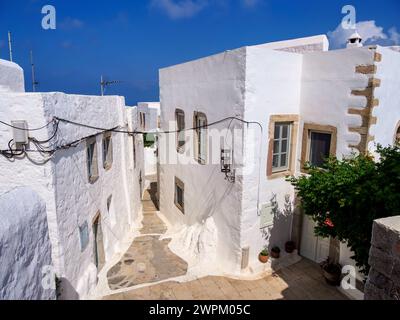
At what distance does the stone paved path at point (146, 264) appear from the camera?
32.6 feet

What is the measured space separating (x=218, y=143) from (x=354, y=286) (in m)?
6.28

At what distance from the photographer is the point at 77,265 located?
26.5 ft

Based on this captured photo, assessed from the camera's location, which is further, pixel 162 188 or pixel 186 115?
pixel 162 188

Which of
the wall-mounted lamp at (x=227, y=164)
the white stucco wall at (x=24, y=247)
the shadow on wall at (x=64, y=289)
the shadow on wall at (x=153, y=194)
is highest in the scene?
the wall-mounted lamp at (x=227, y=164)

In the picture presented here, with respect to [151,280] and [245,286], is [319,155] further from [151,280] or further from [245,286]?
[151,280]

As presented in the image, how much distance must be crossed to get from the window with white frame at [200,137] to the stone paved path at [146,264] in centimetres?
418

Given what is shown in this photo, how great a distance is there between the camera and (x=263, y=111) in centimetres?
895

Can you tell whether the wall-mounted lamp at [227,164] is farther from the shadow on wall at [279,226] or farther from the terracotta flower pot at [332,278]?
the terracotta flower pot at [332,278]

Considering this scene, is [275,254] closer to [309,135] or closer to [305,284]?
[305,284]

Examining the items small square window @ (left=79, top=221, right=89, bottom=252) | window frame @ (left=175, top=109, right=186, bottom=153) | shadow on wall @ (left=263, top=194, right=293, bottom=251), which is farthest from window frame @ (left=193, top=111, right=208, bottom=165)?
small square window @ (left=79, top=221, right=89, bottom=252)

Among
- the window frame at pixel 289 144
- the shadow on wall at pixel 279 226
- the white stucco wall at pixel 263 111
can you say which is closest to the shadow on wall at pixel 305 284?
the shadow on wall at pixel 279 226

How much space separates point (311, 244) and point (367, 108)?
519 cm
